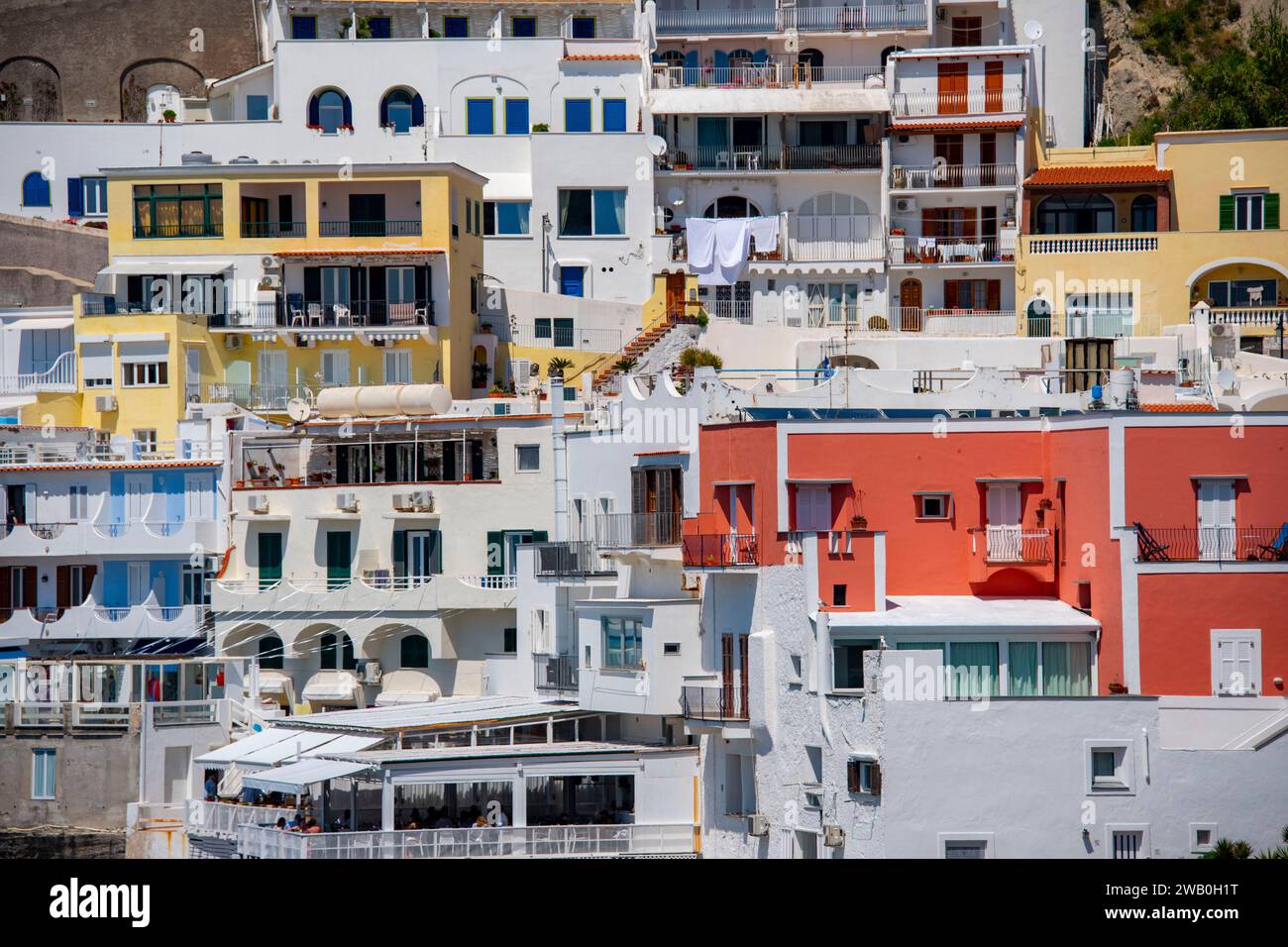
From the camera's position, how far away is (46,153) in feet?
246

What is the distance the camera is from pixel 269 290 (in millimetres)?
63500

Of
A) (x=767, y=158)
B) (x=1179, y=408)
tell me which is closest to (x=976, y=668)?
(x=1179, y=408)

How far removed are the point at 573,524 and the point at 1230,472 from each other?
14849 millimetres

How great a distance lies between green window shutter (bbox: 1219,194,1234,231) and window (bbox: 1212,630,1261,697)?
2775 cm

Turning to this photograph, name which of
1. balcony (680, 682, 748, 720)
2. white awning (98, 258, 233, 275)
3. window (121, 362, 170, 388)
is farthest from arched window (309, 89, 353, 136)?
balcony (680, 682, 748, 720)

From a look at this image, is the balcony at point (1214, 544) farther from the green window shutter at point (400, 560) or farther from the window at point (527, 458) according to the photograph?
the green window shutter at point (400, 560)

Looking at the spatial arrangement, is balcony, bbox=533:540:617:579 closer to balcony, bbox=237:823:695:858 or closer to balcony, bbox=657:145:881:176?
balcony, bbox=237:823:695:858

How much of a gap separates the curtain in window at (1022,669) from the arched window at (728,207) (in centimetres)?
2993

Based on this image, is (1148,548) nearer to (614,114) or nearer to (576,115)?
(614,114)

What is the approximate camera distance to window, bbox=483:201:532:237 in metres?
68.8

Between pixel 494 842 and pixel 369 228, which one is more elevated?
pixel 369 228

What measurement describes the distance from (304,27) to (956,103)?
816 inches

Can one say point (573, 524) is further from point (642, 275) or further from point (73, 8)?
point (73, 8)
